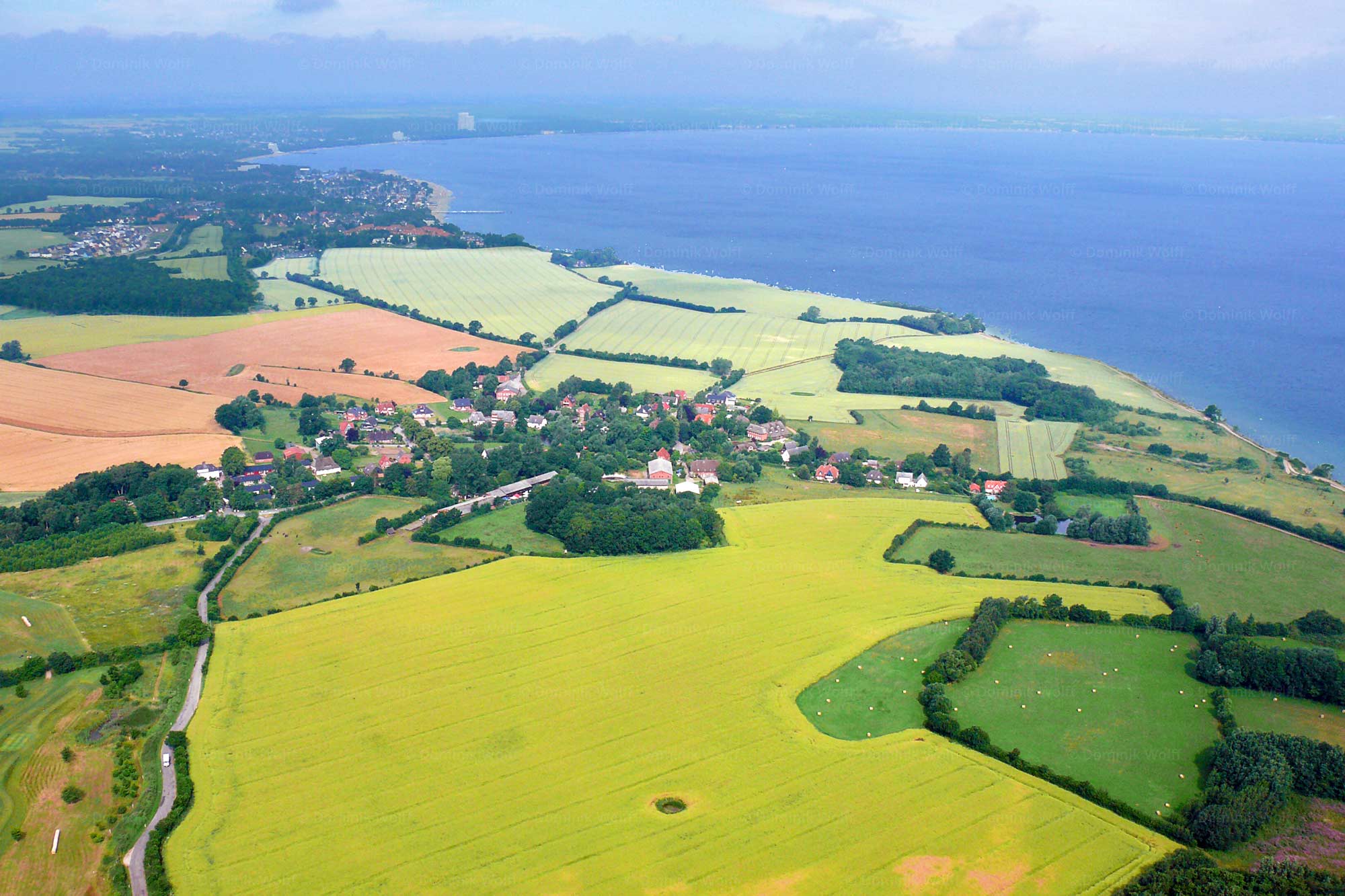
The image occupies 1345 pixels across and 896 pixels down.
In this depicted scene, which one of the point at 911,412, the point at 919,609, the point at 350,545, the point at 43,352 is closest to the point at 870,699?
the point at 919,609

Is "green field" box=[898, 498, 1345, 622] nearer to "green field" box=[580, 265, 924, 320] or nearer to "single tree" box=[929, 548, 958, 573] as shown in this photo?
"single tree" box=[929, 548, 958, 573]

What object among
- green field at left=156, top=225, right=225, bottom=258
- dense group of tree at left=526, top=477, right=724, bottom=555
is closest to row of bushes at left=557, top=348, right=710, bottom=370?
dense group of tree at left=526, top=477, right=724, bottom=555

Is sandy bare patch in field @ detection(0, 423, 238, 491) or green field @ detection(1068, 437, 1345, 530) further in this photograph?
sandy bare patch in field @ detection(0, 423, 238, 491)

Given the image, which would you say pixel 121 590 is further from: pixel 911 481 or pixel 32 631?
pixel 911 481

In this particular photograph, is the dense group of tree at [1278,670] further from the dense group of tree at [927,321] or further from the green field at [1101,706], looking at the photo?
the dense group of tree at [927,321]

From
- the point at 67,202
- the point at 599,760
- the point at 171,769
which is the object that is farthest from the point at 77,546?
the point at 67,202

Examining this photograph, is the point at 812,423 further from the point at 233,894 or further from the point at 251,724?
the point at 233,894

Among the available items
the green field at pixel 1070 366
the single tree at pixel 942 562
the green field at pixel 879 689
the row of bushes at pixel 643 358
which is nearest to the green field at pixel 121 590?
the green field at pixel 879 689
